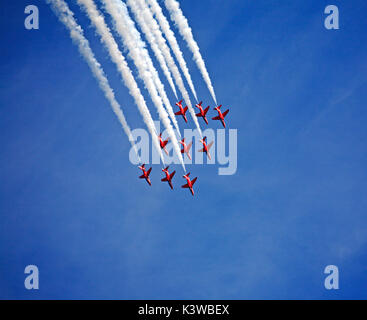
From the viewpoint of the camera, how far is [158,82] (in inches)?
1085

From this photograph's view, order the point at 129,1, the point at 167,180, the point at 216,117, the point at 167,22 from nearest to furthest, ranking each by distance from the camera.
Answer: the point at 129,1
the point at 167,22
the point at 167,180
the point at 216,117

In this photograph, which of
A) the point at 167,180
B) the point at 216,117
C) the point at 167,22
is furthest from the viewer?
the point at 216,117
